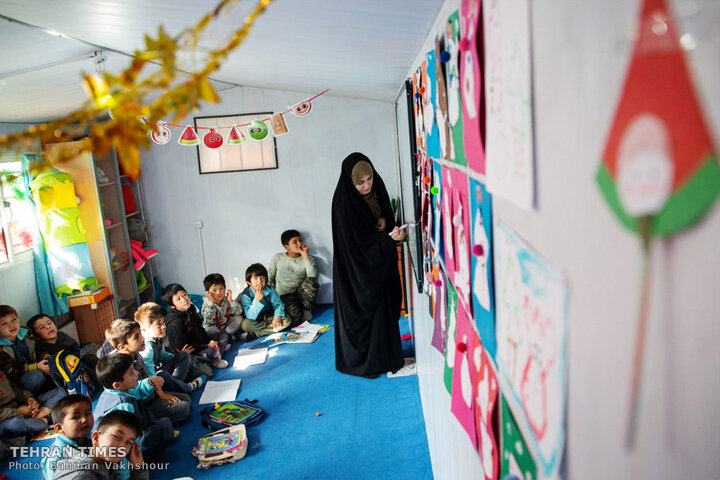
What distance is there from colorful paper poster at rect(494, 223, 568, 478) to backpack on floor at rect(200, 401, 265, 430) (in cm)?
289

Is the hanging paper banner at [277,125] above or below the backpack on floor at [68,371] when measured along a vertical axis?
above

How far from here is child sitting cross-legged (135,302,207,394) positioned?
362cm

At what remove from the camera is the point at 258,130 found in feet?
15.8

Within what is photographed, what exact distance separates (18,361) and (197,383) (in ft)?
3.95

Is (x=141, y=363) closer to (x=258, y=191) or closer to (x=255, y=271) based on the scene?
(x=255, y=271)

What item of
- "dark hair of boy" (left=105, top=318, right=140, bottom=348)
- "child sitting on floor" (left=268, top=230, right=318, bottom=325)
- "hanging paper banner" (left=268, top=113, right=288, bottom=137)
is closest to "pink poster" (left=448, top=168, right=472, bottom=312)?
"dark hair of boy" (left=105, top=318, right=140, bottom=348)

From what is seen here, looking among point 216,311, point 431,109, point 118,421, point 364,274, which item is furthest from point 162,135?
point 431,109

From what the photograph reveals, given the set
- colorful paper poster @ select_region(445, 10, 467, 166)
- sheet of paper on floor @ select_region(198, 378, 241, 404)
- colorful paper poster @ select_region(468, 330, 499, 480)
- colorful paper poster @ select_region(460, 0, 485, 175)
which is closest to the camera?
colorful paper poster @ select_region(460, 0, 485, 175)

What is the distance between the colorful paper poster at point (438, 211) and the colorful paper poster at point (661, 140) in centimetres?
109

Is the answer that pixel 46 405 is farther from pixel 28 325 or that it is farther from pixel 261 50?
pixel 261 50

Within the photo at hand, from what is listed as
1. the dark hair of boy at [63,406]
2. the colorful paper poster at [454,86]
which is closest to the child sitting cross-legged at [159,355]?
the dark hair of boy at [63,406]

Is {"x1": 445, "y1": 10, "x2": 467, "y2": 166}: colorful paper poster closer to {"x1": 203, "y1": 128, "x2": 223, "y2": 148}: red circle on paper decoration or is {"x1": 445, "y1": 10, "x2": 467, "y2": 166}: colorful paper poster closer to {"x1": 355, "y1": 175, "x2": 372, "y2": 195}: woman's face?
{"x1": 355, "y1": 175, "x2": 372, "y2": 195}: woman's face

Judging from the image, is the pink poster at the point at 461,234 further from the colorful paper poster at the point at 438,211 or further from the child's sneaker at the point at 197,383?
the child's sneaker at the point at 197,383

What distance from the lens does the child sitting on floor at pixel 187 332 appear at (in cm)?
420
